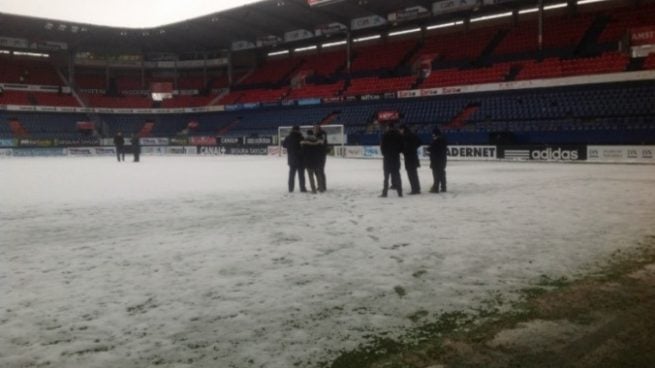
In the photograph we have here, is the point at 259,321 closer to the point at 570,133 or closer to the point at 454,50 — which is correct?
the point at 570,133

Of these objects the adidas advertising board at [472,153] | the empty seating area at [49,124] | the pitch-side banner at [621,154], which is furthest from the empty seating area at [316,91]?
the pitch-side banner at [621,154]

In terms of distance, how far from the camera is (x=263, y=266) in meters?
6.29

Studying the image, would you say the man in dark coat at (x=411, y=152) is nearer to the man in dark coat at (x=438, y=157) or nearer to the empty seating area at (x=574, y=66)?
the man in dark coat at (x=438, y=157)

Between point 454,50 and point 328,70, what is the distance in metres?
14.2

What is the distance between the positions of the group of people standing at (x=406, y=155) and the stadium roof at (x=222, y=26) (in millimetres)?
29200

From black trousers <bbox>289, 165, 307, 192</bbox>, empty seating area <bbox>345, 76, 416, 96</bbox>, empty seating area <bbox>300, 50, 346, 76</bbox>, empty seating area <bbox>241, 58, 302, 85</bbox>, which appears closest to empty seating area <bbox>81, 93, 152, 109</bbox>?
empty seating area <bbox>241, 58, 302, 85</bbox>

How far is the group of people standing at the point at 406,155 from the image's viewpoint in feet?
43.7

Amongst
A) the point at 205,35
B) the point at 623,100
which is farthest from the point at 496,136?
the point at 205,35

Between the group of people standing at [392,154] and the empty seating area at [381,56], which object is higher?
the empty seating area at [381,56]

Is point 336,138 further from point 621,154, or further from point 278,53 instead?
point 278,53

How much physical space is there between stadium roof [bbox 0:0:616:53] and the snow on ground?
33.1m

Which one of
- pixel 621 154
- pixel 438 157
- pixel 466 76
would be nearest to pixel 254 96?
pixel 466 76

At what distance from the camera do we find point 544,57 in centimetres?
3775

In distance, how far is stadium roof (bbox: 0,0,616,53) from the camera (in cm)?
4428
